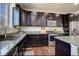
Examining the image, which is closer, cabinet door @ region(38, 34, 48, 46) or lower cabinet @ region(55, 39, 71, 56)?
lower cabinet @ region(55, 39, 71, 56)

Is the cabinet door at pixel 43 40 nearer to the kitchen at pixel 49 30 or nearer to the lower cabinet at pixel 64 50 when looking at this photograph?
the kitchen at pixel 49 30

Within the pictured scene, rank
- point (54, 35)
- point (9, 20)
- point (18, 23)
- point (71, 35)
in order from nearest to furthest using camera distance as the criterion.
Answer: point (71, 35) < point (54, 35) < point (9, 20) < point (18, 23)

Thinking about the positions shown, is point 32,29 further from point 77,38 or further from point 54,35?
point 77,38

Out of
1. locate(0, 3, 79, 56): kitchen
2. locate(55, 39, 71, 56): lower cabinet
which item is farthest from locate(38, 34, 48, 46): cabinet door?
locate(55, 39, 71, 56): lower cabinet

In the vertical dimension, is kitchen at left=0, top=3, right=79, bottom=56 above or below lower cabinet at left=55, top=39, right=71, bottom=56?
above

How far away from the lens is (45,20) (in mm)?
2137

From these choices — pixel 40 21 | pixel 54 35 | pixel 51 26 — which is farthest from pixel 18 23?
pixel 54 35

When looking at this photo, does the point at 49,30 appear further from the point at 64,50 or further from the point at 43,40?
the point at 64,50

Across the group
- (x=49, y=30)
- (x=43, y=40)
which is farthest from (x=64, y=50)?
(x=49, y=30)

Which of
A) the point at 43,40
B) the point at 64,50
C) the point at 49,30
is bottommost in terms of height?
the point at 64,50

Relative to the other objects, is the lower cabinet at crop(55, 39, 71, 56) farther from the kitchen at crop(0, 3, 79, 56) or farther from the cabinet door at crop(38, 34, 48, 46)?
the cabinet door at crop(38, 34, 48, 46)

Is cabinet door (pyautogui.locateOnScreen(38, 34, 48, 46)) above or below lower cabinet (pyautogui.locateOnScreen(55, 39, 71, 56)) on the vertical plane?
above

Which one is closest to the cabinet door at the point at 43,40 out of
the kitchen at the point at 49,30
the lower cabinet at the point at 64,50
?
the kitchen at the point at 49,30

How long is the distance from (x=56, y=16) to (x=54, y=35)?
30 centimetres
